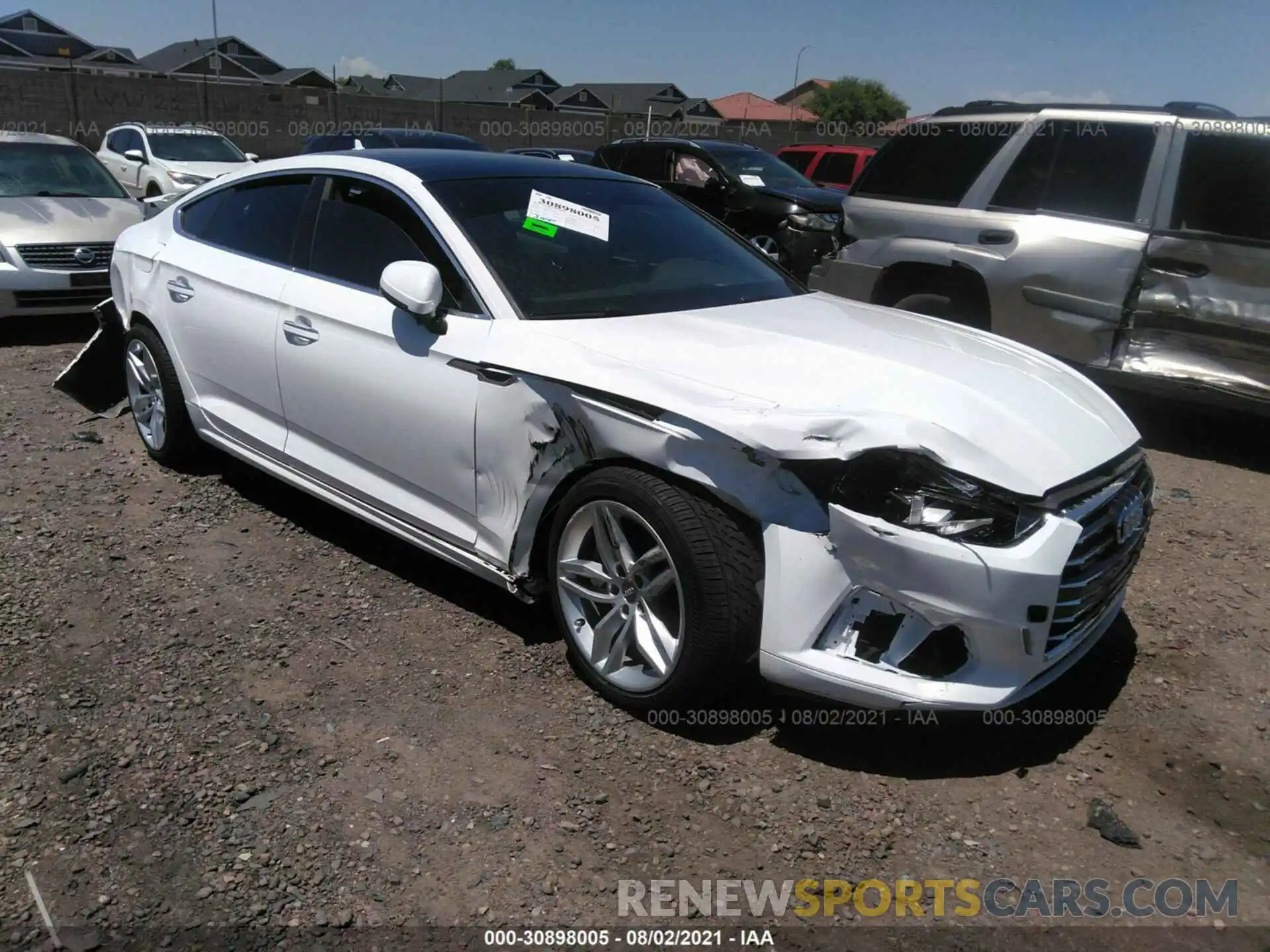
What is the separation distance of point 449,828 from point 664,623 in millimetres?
850

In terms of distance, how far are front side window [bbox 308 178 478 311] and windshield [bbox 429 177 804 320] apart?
0.47ft

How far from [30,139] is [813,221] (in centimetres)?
771

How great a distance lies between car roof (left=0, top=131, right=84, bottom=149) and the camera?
9.23 metres

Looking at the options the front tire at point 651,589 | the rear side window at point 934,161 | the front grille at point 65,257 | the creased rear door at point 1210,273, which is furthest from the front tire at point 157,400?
the creased rear door at point 1210,273

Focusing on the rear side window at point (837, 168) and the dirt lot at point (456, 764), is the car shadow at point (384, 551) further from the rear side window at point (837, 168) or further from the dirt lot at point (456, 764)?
the rear side window at point (837, 168)

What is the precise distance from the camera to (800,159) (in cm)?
1627

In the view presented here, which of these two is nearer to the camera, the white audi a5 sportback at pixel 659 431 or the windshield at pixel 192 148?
the white audi a5 sportback at pixel 659 431

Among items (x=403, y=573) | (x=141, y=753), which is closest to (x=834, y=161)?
(x=403, y=573)

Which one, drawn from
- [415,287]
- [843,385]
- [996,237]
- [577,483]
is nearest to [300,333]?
[415,287]

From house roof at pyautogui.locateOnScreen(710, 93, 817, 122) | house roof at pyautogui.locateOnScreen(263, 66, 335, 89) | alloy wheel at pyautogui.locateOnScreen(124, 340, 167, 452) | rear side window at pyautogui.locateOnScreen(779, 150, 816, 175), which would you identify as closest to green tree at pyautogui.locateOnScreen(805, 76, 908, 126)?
house roof at pyautogui.locateOnScreen(710, 93, 817, 122)

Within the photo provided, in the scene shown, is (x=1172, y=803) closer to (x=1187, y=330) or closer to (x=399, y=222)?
(x=399, y=222)

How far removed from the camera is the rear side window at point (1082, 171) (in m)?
5.76

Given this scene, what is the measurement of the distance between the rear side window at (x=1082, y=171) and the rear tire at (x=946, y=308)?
0.63 m

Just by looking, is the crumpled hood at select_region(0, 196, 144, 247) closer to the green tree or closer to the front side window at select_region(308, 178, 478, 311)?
the front side window at select_region(308, 178, 478, 311)
